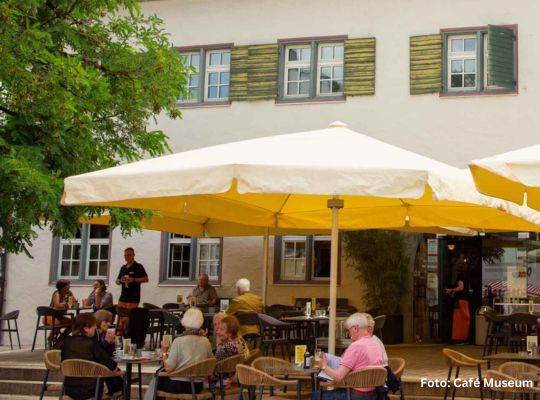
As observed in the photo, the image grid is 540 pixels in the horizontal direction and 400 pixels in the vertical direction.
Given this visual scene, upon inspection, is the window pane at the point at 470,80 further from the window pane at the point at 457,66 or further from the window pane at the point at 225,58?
the window pane at the point at 225,58

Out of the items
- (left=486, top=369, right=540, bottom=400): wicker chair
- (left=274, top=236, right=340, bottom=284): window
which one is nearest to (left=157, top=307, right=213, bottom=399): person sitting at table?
(left=486, top=369, right=540, bottom=400): wicker chair

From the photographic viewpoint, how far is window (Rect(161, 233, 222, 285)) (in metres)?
17.7

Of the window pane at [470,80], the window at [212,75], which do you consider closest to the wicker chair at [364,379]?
the window pane at [470,80]

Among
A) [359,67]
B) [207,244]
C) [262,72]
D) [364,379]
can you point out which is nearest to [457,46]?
[359,67]

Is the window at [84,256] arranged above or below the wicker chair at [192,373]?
above

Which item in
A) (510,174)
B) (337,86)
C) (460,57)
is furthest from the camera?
(337,86)

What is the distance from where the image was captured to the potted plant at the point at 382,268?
632 inches

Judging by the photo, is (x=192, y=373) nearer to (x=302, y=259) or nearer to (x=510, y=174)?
(x=510, y=174)

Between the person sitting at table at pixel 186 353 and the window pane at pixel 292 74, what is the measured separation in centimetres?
945

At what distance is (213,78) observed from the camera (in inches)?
706

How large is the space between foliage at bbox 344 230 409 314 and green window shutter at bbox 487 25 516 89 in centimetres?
319

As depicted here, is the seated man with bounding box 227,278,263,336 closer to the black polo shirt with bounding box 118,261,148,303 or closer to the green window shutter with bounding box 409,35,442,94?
the black polo shirt with bounding box 118,261,148,303

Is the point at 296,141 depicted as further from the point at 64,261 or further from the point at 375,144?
the point at 64,261

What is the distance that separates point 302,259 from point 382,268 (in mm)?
1732
